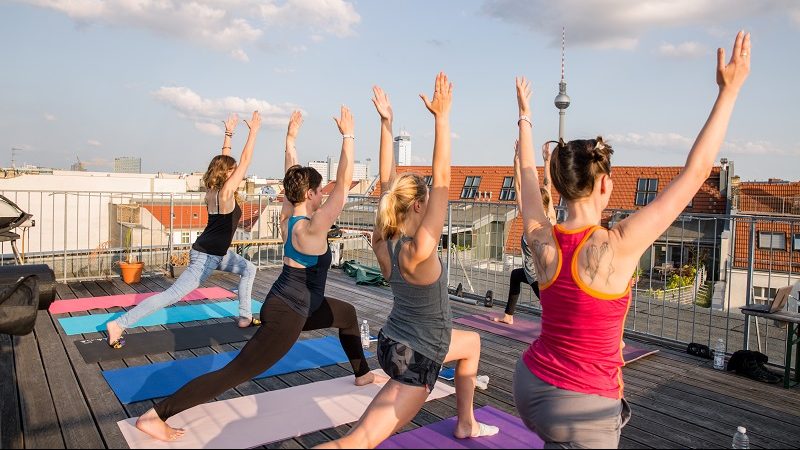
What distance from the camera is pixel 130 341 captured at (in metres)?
4.83

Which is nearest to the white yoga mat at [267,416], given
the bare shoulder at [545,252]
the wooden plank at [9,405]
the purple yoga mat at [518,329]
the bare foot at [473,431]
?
the wooden plank at [9,405]

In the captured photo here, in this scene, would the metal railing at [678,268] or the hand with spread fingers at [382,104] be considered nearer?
the hand with spread fingers at [382,104]

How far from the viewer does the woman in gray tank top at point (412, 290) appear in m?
2.21

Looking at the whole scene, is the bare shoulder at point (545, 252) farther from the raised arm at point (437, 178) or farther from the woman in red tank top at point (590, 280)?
the raised arm at point (437, 178)

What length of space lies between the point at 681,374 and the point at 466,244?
180 inches

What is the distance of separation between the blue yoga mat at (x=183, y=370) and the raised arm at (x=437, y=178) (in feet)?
7.79

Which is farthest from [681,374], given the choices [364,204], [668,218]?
[364,204]

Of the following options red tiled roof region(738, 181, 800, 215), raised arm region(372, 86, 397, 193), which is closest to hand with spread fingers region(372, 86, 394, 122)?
raised arm region(372, 86, 397, 193)

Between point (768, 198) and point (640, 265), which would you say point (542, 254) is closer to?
point (640, 265)

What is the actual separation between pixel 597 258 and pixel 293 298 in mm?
1997

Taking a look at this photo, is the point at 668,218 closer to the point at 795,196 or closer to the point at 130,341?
the point at 130,341

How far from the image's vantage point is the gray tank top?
2.45m

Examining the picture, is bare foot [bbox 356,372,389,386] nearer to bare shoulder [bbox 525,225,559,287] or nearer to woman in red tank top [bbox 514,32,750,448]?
woman in red tank top [bbox 514,32,750,448]

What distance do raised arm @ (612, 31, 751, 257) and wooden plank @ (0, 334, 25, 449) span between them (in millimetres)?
3182
